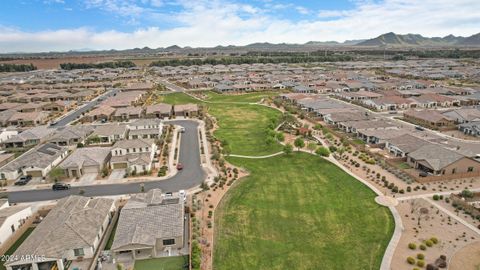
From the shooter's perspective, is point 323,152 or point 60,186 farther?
point 323,152

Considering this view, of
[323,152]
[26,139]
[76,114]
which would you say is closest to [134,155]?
[26,139]

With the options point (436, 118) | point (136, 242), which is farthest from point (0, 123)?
point (436, 118)

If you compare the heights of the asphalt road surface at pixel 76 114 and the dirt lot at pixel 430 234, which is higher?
the asphalt road surface at pixel 76 114

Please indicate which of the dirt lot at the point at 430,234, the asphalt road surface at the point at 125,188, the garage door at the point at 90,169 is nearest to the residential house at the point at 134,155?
the garage door at the point at 90,169

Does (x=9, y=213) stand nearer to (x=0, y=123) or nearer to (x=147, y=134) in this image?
(x=147, y=134)

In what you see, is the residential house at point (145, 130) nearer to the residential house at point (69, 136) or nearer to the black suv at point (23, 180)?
the residential house at point (69, 136)

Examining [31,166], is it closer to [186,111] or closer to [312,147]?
[186,111]
